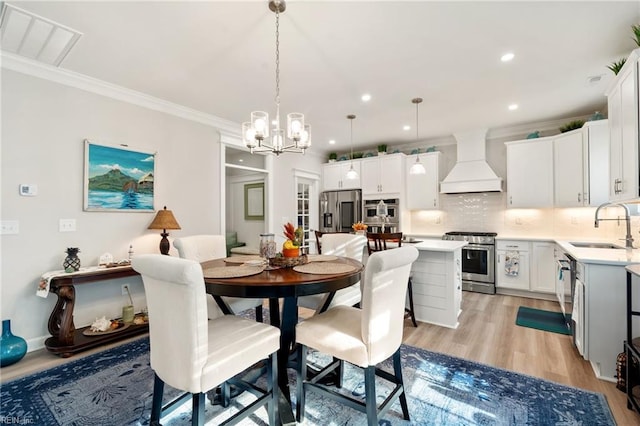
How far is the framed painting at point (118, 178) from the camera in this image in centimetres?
305

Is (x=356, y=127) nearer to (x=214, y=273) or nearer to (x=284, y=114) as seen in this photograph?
(x=284, y=114)

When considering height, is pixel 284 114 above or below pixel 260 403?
above

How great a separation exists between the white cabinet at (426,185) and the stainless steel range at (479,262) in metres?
0.85

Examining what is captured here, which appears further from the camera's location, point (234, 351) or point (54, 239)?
point (54, 239)

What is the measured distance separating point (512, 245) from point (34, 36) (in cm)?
599

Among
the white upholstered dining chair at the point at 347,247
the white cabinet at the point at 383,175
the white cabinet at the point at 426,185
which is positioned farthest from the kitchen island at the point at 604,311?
the white cabinet at the point at 383,175

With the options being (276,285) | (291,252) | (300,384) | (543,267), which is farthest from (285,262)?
(543,267)

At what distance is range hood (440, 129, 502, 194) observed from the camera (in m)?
4.81

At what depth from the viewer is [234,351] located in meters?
1.46

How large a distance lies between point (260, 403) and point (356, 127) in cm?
411

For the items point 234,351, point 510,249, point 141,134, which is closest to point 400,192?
point 510,249

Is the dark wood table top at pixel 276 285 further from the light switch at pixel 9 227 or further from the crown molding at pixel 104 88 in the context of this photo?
the crown molding at pixel 104 88

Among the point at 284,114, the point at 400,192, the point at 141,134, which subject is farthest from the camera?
the point at 400,192

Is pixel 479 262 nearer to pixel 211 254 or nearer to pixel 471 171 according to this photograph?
pixel 471 171
